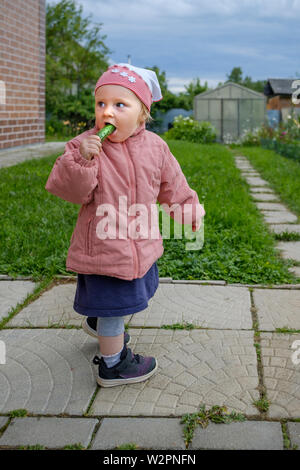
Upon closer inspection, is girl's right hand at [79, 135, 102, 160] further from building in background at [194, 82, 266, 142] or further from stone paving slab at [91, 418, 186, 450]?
building in background at [194, 82, 266, 142]

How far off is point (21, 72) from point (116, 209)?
335 inches

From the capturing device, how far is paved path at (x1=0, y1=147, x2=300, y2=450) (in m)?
1.69

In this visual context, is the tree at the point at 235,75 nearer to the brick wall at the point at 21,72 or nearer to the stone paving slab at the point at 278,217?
the brick wall at the point at 21,72

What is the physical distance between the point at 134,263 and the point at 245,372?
0.66m

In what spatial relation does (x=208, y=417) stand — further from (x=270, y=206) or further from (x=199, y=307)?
(x=270, y=206)

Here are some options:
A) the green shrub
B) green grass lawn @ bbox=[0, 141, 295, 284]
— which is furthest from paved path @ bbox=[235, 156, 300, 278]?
the green shrub

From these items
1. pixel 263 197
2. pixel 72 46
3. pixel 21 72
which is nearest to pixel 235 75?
pixel 72 46

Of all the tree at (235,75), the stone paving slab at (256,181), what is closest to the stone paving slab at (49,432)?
the stone paving slab at (256,181)

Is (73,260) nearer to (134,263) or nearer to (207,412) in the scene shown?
(134,263)

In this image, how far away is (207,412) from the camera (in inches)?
70.5

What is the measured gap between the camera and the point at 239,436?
65.4 inches

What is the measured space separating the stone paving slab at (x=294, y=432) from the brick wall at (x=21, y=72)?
7869 mm
